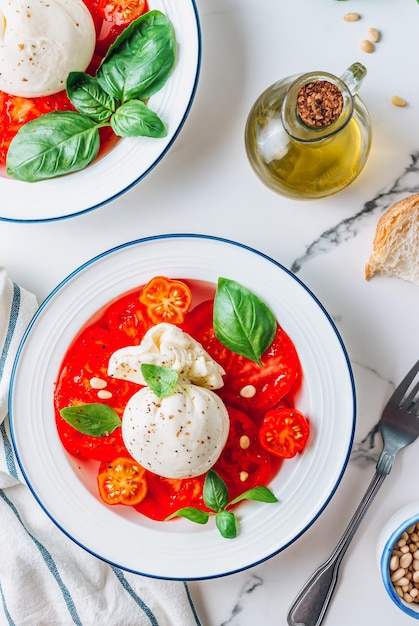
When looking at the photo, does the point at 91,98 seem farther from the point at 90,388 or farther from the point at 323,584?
the point at 323,584

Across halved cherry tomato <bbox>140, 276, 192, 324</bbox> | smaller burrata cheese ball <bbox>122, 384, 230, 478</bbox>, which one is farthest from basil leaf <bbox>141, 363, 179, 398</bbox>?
halved cherry tomato <bbox>140, 276, 192, 324</bbox>

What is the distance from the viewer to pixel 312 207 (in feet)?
5.64

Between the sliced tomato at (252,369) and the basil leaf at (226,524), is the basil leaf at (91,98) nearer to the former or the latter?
the sliced tomato at (252,369)

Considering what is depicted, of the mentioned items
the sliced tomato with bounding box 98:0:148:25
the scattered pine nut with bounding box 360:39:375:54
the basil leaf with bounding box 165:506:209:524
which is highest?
the scattered pine nut with bounding box 360:39:375:54

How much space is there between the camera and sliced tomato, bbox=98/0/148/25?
1627mm

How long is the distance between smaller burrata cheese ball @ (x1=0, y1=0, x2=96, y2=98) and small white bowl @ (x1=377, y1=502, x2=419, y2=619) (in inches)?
51.6

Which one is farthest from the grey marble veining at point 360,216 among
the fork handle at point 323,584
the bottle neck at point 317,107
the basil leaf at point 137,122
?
the fork handle at point 323,584

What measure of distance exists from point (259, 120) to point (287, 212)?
248mm

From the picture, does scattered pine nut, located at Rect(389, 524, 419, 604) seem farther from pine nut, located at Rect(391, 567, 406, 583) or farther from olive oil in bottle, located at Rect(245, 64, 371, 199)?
olive oil in bottle, located at Rect(245, 64, 371, 199)

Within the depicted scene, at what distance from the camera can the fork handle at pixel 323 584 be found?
171cm

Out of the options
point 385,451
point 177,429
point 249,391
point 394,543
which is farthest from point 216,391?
point 394,543

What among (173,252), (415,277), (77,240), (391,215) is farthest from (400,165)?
(77,240)

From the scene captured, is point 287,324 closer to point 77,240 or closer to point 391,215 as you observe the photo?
point 391,215

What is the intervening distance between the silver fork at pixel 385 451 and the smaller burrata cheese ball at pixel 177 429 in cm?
43
